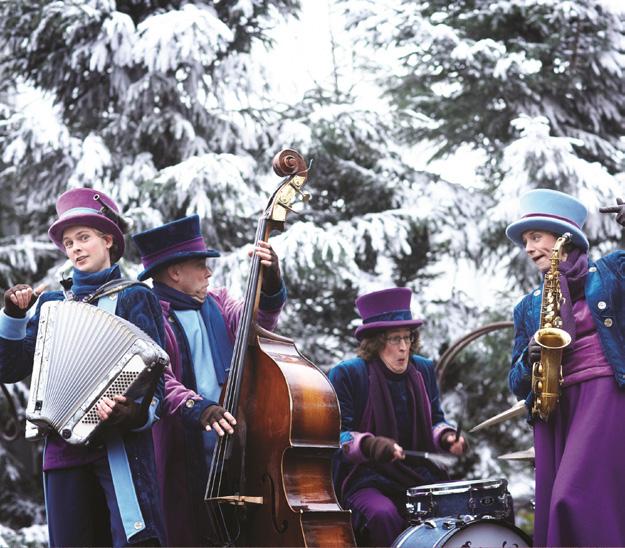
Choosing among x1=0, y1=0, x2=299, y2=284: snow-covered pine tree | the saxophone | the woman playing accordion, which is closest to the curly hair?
the saxophone

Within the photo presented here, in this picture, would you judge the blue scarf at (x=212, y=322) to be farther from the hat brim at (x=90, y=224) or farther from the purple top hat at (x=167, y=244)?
the hat brim at (x=90, y=224)

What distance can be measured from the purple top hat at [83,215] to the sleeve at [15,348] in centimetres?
43

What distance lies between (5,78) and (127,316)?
6674 millimetres

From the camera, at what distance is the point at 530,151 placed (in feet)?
30.9

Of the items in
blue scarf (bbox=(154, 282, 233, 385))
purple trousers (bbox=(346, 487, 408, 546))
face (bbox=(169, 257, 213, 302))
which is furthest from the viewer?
purple trousers (bbox=(346, 487, 408, 546))

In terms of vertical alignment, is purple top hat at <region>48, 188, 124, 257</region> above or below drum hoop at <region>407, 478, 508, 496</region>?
above

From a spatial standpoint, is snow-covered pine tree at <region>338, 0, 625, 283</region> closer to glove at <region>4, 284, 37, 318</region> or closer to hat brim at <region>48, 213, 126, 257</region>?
hat brim at <region>48, 213, 126, 257</region>

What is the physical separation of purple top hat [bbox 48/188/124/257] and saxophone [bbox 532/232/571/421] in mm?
1860

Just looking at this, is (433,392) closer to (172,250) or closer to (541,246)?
(541,246)

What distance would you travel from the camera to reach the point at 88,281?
14.6 ft

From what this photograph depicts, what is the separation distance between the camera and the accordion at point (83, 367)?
399 centimetres

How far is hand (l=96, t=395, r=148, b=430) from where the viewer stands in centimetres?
397

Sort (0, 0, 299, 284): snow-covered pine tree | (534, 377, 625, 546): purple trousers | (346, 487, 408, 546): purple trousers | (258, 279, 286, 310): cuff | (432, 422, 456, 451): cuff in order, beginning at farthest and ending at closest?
1. (0, 0, 299, 284): snow-covered pine tree
2. (432, 422, 456, 451): cuff
3. (346, 487, 408, 546): purple trousers
4. (258, 279, 286, 310): cuff
5. (534, 377, 625, 546): purple trousers

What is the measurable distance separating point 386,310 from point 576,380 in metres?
1.84
